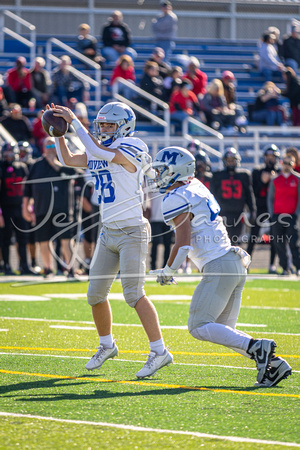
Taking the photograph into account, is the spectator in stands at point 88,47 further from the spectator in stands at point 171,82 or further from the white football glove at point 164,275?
the white football glove at point 164,275

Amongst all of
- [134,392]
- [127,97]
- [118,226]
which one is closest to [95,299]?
[118,226]

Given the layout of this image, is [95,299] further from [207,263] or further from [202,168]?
[202,168]

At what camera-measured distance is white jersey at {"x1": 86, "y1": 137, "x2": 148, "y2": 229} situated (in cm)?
544

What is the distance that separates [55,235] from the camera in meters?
11.6

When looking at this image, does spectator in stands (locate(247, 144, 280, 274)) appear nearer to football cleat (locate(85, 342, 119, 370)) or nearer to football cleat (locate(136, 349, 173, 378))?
football cleat (locate(85, 342, 119, 370))

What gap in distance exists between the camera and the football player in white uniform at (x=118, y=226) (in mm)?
5387

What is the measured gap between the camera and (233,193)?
38.9ft

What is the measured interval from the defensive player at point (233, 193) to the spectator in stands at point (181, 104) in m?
4.40

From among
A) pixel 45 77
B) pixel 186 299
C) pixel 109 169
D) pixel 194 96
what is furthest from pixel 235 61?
pixel 109 169

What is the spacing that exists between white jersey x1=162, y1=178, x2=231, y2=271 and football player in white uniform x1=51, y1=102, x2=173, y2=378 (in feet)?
1.41

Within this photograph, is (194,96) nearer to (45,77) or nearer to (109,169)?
(45,77)

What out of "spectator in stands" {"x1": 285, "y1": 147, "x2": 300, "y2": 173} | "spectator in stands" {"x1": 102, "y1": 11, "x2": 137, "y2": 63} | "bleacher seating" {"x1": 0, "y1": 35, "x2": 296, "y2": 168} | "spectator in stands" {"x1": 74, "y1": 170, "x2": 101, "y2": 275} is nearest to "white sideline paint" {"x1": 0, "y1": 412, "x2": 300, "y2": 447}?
"spectator in stands" {"x1": 74, "y1": 170, "x2": 101, "y2": 275}

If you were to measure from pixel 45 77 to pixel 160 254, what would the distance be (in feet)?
13.1

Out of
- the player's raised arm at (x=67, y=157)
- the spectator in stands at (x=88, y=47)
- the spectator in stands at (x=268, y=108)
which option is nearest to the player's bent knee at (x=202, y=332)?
the player's raised arm at (x=67, y=157)
